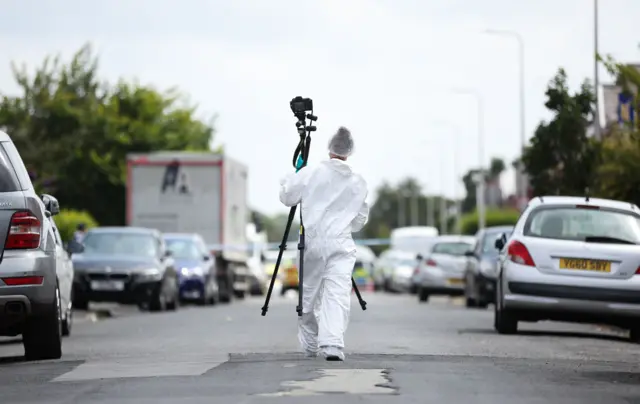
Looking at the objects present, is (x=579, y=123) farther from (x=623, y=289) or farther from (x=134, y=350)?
(x=134, y=350)

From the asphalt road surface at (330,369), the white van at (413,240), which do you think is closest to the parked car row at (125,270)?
the asphalt road surface at (330,369)

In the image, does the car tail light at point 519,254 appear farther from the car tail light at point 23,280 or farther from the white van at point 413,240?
the white van at point 413,240

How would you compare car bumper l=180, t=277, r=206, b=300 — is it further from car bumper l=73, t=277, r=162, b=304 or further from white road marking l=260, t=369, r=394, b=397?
white road marking l=260, t=369, r=394, b=397

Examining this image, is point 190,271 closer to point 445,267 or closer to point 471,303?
point 471,303

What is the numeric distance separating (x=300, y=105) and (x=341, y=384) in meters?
3.58

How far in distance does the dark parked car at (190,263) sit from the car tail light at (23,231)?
70.8 feet

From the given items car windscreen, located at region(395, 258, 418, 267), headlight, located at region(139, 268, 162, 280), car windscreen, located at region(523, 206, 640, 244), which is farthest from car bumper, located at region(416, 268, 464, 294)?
car windscreen, located at region(523, 206, 640, 244)

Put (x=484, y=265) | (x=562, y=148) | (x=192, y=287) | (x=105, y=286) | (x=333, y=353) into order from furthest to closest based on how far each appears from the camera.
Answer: (x=192, y=287) < (x=562, y=148) < (x=484, y=265) < (x=105, y=286) < (x=333, y=353)

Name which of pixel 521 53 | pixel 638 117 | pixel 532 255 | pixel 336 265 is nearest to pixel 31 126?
pixel 521 53

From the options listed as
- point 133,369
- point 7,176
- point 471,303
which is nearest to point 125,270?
point 471,303

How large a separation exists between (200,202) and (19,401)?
1128 inches

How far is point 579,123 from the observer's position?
1362 inches

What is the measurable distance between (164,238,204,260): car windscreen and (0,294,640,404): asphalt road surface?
14343mm

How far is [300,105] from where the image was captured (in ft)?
48.0
